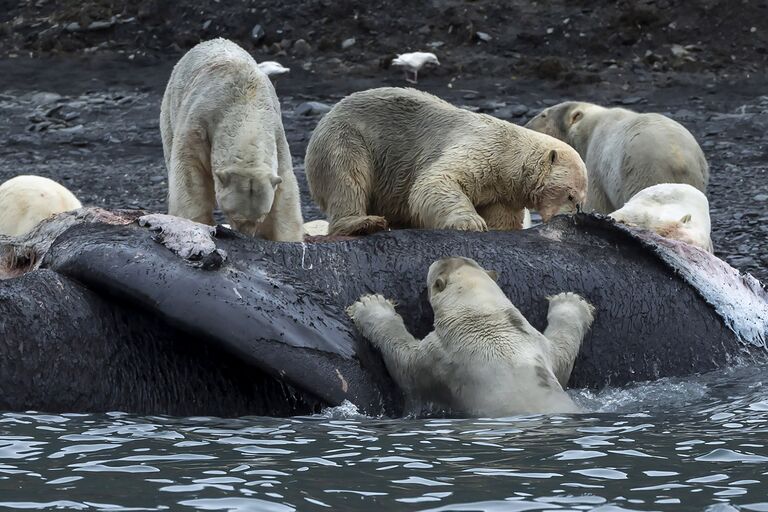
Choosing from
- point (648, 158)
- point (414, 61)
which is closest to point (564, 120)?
point (648, 158)

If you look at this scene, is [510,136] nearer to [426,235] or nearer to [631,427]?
[426,235]

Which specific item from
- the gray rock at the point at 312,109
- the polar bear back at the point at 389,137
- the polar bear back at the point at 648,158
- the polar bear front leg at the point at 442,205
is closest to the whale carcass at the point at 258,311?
the polar bear front leg at the point at 442,205

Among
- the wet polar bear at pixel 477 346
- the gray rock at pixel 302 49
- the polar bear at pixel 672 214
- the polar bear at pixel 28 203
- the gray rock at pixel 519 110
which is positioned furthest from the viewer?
the gray rock at pixel 302 49

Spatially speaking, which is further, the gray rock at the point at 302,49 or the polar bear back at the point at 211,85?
the gray rock at the point at 302,49

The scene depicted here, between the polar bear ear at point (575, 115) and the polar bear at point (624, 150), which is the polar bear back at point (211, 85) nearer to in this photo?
the polar bear at point (624, 150)

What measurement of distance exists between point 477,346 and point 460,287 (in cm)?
49

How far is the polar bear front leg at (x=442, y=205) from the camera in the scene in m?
8.16

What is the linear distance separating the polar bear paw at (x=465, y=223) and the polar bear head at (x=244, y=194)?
3.28 feet

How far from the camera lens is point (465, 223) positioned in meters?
8.13

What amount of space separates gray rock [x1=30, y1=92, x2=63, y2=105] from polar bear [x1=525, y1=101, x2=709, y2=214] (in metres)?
7.63

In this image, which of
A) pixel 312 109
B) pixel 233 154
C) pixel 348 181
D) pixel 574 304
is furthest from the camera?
pixel 312 109

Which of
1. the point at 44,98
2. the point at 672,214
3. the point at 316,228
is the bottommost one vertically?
the point at 316,228

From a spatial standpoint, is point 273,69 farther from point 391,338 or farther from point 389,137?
point 391,338

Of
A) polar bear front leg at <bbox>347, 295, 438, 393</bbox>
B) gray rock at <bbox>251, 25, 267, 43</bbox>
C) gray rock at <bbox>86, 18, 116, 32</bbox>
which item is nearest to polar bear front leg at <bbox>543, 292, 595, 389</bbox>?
polar bear front leg at <bbox>347, 295, 438, 393</bbox>
